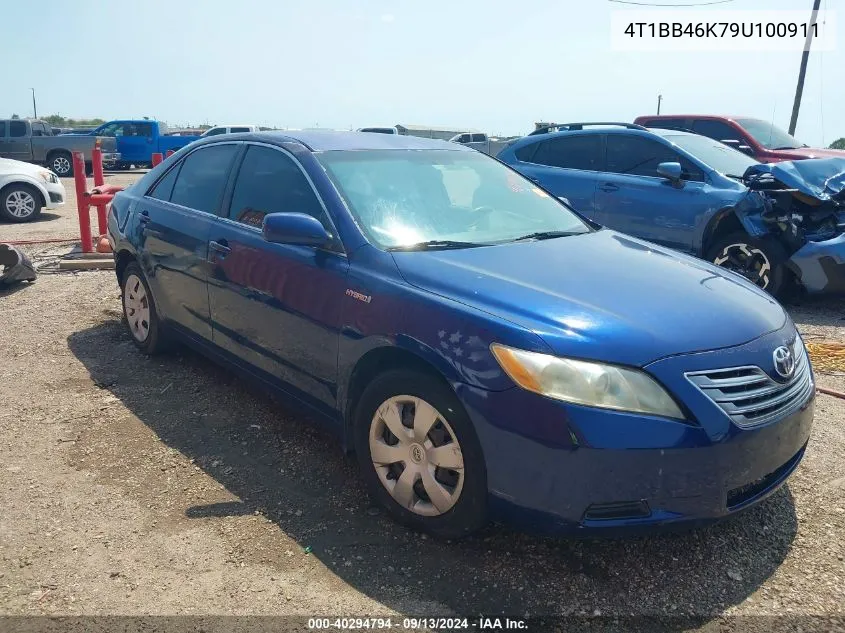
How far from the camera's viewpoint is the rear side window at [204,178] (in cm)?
429

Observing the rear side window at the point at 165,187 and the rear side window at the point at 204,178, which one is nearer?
the rear side window at the point at 204,178

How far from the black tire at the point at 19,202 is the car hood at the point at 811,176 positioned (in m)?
11.1

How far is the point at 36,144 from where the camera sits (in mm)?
22844

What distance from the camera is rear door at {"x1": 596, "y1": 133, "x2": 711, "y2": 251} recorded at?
278 inches

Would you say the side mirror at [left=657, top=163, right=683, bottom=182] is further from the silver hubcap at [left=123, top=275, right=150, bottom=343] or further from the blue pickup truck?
the blue pickup truck

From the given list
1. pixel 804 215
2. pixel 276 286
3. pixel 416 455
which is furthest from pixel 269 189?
pixel 804 215

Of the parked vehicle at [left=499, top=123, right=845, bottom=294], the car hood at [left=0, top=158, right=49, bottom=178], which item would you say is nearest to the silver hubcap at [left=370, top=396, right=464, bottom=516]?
the parked vehicle at [left=499, top=123, right=845, bottom=294]

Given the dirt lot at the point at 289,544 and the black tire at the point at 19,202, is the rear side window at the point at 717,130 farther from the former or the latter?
the black tire at the point at 19,202

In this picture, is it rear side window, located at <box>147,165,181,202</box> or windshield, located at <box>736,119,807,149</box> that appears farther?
windshield, located at <box>736,119,807,149</box>

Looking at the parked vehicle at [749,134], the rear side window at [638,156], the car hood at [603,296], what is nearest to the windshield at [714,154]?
the rear side window at [638,156]

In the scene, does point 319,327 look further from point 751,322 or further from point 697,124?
point 697,124

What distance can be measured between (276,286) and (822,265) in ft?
16.9

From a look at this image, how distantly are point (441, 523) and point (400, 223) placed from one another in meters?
1.40

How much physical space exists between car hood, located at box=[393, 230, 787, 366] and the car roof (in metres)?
1.04
